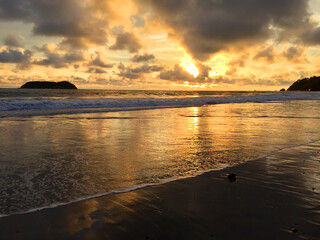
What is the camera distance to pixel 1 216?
3053 millimetres

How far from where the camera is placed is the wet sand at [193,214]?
8.98 feet

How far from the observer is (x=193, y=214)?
3.16m

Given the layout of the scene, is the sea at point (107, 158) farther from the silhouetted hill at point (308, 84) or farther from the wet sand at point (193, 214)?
the silhouetted hill at point (308, 84)

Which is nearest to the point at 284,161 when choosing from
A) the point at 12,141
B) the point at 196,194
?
the point at 196,194

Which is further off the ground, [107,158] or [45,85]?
[45,85]

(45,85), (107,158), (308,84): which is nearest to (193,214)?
(107,158)

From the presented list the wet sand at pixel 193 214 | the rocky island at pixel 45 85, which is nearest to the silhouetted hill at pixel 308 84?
the rocky island at pixel 45 85

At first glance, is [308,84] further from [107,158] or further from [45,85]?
[107,158]

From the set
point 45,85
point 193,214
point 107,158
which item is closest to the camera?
point 193,214

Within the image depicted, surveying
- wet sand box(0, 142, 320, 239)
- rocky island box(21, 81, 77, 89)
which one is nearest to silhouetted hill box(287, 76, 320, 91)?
rocky island box(21, 81, 77, 89)

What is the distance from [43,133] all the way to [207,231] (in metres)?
8.10

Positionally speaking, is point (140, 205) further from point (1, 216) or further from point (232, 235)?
point (1, 216)

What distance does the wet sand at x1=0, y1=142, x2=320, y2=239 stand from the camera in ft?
8.98

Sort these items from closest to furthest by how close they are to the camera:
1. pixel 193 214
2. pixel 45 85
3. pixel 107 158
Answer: pixel 193 214 < pixel 107 158 < pixel 45 85
